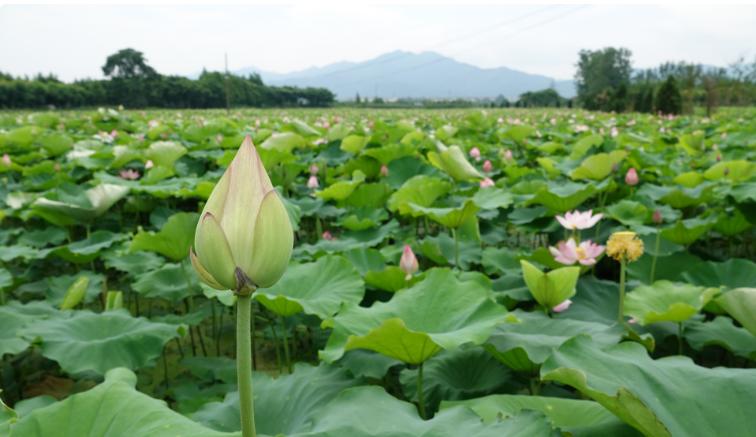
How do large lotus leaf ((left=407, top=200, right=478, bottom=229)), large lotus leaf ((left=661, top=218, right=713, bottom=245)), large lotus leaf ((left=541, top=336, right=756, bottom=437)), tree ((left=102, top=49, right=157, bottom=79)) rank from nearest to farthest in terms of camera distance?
large lotus leaf ((left=541, top=336, right=756, bottom=437)) → large lotus leaf ((left=407, top=200, right=478, bottom=229)) → large lotus leaf ((left=661, top=218, right=713, bottom=245)) → tree ((left=102, top=49, right=157, bottom=79))

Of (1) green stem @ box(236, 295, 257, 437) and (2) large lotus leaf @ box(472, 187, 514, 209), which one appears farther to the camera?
(2) large lotus leaf @ box(472, 187, 514, 209)

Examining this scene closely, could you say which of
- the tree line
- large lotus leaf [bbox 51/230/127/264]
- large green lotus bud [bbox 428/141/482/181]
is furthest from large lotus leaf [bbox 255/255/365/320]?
the tree line

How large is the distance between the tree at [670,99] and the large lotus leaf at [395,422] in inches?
555

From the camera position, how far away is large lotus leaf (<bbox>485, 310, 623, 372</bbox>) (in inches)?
45.1

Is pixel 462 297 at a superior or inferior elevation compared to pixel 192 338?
superior

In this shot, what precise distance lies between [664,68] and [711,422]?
74.4 meters

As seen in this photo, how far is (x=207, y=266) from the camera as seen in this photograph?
0.50 m

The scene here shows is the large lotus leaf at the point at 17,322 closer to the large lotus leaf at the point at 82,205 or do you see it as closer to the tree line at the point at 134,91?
the large lotus leaf at the point at 82,205

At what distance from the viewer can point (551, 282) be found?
4.73 feet

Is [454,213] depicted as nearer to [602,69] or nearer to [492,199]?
[492,199]

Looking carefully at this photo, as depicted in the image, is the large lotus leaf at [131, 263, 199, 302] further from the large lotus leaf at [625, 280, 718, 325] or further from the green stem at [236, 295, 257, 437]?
the green stem at [236, 295, 257, 437]

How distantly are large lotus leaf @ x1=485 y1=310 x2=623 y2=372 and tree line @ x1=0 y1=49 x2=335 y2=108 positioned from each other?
66.8 feet

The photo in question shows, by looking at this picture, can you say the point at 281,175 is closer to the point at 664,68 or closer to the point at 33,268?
the point at 33,268

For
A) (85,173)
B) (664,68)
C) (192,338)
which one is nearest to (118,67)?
(85,173)
